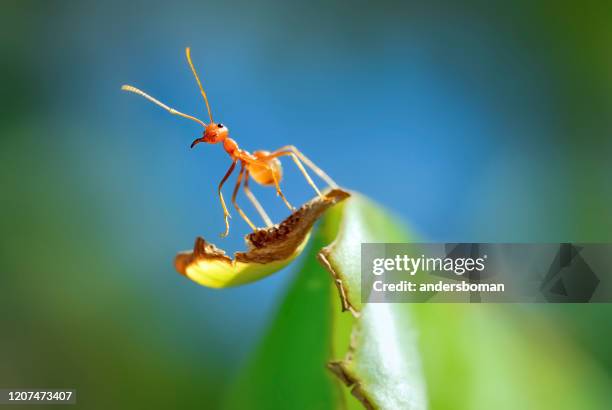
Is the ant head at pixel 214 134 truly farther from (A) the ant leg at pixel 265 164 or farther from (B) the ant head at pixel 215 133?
(A) the ant leg at pixel 265 164

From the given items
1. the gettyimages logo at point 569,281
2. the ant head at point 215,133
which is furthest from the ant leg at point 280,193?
the gettyimages logo at point 569,281

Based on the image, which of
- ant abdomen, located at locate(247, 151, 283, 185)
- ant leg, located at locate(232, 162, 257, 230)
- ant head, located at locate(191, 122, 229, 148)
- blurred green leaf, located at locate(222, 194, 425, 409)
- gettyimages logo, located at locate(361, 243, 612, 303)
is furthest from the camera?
ant head, located at locate(191, 122, 229, 148)

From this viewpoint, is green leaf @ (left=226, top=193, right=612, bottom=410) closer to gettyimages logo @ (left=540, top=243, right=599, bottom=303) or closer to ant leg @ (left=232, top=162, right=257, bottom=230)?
gettyimages logo @ (left=540, top=243, right=599, bottom=303)

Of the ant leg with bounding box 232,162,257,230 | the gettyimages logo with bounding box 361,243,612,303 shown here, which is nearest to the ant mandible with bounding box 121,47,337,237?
Answer: the ant leg with bounding box 232,162,257,230

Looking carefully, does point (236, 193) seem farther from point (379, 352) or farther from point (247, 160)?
point (379, 352)

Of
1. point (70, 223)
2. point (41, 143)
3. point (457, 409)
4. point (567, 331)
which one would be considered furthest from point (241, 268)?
point (41, 143)

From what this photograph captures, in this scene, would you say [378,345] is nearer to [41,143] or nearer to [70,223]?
[70,223]

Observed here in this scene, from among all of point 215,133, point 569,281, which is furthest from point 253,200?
point 569,281
